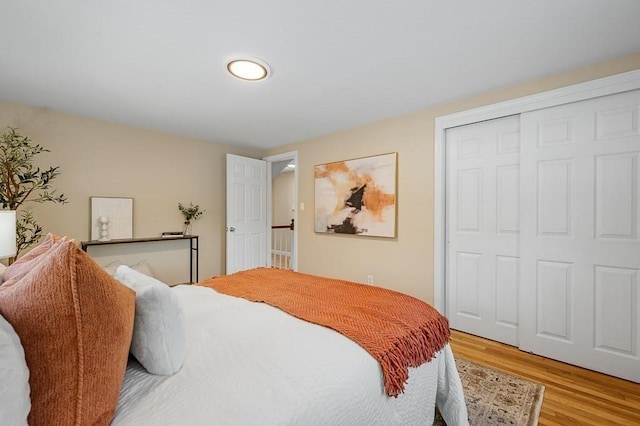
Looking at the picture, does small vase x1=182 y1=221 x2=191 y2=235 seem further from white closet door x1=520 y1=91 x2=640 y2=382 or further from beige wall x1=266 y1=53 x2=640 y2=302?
white closet door x1=520 y1=91 x2=640 y2=382

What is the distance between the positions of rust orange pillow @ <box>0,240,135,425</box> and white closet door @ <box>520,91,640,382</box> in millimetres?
2824

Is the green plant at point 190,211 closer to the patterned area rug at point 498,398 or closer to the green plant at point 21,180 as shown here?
the green plant at point 21,180

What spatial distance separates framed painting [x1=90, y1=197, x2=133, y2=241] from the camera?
126 inches

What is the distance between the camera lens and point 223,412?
2.47 feet

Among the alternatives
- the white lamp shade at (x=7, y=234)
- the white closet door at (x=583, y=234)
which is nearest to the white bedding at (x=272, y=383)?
the white lamp shade at (x=7, y=234)

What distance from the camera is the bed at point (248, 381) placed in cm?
68

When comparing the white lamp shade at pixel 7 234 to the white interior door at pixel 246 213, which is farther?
the white interior door at pixel 246 213

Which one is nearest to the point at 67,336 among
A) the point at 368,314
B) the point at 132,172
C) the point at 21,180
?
the point at 368,314

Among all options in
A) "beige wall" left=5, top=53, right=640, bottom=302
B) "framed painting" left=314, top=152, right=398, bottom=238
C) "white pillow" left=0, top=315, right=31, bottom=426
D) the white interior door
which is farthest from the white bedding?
the white interior door

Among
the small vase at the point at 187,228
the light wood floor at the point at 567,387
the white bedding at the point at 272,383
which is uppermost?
the small vase at the point at 187,228

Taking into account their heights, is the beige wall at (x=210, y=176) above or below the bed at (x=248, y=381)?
above

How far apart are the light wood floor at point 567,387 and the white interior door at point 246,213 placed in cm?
310

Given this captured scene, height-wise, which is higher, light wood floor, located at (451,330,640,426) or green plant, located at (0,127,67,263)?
green plant, located at (0,127,67,263)

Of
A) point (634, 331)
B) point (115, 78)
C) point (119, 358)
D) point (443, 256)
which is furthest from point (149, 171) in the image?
point (634, 331)
